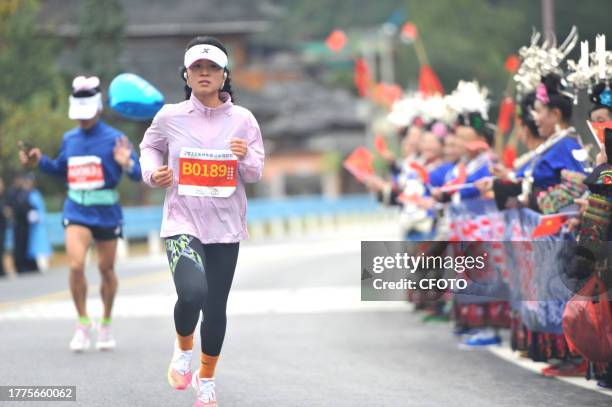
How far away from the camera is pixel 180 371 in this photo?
786 centimetres

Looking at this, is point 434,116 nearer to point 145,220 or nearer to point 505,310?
point 505,310

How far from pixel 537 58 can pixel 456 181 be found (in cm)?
214

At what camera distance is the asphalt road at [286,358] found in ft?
28.4

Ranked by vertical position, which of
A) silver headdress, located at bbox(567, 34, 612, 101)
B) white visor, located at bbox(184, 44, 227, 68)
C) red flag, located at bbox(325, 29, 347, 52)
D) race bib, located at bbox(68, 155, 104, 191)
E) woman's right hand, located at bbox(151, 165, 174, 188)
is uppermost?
red flag, located at bbox(325, 29, 347, 52)

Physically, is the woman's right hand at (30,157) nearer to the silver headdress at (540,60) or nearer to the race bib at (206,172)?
the race bib at (206,172)

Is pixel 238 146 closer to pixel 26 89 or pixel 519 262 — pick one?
pixel 519 262

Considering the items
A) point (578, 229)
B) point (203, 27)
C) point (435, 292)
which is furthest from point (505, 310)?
point (203, 27)

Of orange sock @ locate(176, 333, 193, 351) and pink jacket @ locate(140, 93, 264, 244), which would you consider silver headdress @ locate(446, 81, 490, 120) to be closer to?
pink jacket @ locate(140, 93, 264, 244)

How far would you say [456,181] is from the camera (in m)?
12.1

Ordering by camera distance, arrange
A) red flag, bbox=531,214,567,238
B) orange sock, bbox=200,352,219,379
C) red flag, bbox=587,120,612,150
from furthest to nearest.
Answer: red flag, bbox=531,214,567,238 < red flag, bbox=587,120,612,150 < orange sock, bbox=200,352,219,379

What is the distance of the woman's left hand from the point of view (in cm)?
789

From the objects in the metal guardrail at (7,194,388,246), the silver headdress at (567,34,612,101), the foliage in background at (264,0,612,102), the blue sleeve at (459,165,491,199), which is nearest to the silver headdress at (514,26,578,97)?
the silver headdress at (567,34,612,101)

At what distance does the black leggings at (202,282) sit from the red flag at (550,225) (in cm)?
249

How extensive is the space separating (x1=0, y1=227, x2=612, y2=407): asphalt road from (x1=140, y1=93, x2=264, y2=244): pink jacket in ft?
3.77
